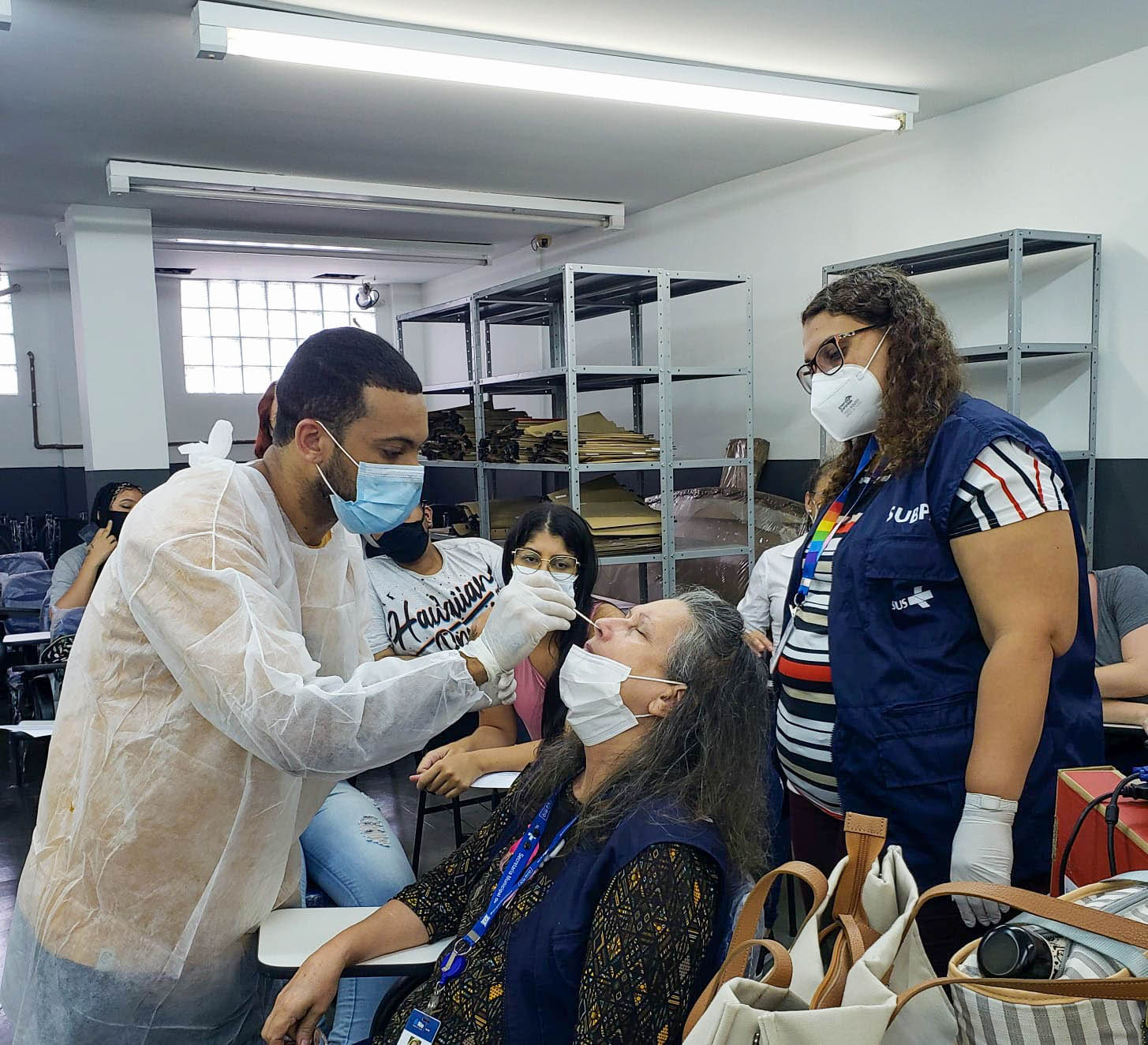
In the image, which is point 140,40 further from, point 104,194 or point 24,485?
point 24,485

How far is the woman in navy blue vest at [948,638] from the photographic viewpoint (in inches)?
53.0

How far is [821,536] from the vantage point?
1.66 m

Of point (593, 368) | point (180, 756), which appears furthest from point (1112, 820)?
point (593, 368)

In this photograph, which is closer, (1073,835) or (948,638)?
(1073,835)

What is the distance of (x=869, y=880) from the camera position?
94 centimetres

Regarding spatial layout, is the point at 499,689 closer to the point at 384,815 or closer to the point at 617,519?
the point at 384,815

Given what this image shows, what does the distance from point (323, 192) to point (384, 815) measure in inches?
120

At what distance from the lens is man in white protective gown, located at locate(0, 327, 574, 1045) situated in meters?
1.26

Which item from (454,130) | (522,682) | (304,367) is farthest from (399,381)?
(454,130)

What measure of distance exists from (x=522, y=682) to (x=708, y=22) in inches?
90.0

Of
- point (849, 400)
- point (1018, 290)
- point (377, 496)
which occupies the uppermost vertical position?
point (1018, 290)

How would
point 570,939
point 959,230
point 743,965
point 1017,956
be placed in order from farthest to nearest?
point 959,230 → point 570,939 → point 743,965 → point 1017,956

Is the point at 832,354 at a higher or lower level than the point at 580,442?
higher

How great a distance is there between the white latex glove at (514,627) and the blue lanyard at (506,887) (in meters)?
0.31
